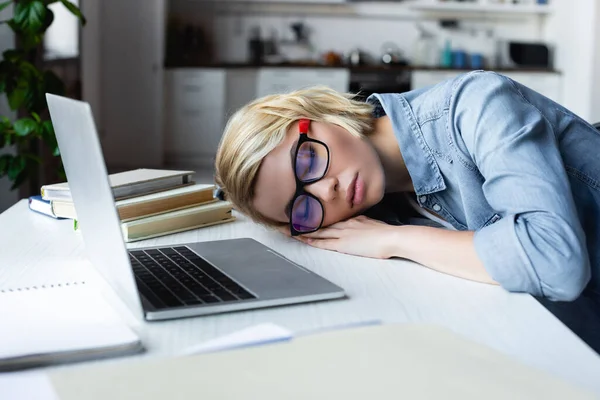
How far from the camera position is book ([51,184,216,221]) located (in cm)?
139

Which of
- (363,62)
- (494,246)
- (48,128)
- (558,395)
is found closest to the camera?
(558,395)

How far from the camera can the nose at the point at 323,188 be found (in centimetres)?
132

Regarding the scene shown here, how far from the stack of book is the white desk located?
0.05 meters

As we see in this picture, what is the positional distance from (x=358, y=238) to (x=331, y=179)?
12 cm

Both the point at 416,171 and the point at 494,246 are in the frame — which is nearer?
the point at 494,246

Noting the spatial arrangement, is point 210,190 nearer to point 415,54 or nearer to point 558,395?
point 558,395

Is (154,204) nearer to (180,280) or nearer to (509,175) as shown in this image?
(180,280)

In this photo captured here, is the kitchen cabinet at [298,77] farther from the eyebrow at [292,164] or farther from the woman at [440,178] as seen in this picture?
the eyebrow at [292,164]

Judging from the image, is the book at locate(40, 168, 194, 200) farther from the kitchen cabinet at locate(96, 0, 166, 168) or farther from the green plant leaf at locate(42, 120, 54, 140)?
the kitchen cabinet at locate(96, 0, 166, 168)

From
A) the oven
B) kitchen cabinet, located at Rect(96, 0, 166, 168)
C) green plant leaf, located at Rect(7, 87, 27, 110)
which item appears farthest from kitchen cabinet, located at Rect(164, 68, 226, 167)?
green plant leaf, located at Rect(7, 87, 27, 110)

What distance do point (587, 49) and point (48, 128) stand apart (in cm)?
520

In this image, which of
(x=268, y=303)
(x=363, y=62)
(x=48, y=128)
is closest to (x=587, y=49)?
(x=363, y=62)

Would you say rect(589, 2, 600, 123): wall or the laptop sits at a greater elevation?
rect(589, 2, 600, 123): wall

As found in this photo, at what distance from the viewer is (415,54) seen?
24.2ft
